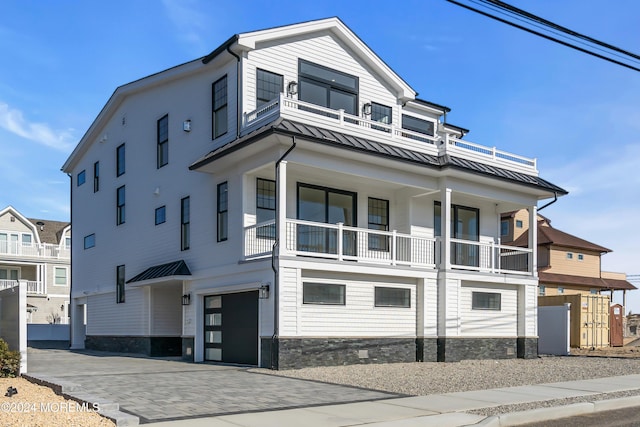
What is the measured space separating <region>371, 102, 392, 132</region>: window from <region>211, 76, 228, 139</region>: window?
17.8 ft

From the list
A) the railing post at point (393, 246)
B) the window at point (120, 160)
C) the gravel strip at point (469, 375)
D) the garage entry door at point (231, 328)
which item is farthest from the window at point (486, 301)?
the window at point (120, 160)

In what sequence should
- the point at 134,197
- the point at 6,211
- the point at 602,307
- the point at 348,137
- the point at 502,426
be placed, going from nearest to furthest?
the point at 502,426
the point at 348,137
the point at 134,197
the point at 602,307
the point at 6,211

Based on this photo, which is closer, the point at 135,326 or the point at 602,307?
the point at 135,326

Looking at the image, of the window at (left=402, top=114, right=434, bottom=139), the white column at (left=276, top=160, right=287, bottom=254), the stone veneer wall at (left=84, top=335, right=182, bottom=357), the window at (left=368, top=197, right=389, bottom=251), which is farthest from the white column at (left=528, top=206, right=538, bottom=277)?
the stone veneer wall at (left=84, top=335, right=182, bottom=357)

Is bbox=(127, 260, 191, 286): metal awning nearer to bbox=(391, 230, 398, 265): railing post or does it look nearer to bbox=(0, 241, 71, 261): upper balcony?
bbox=(391, 230, 398, 265): railing post

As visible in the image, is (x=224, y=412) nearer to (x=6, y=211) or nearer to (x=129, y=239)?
(x=129, y=239)

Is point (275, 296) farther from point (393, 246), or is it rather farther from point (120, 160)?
point (120, 160)

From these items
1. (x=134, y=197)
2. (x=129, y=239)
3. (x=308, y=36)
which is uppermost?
(x=308, y=36)

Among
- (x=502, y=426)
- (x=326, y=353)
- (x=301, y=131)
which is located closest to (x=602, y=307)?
(x=326, y=353)

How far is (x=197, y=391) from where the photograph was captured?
494 inches

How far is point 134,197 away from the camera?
26531 millimetres

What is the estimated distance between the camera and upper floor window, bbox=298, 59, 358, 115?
21.4 metres

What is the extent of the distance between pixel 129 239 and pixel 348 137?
1201 centimetres

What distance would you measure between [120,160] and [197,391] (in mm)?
17711
